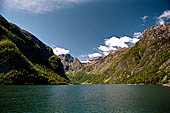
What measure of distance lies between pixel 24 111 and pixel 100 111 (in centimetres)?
2822

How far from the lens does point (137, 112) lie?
58250 mm

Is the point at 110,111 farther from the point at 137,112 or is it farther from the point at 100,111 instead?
the point at 137,112

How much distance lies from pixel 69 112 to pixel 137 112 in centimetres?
2480

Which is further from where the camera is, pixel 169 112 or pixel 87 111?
pixel 87 111

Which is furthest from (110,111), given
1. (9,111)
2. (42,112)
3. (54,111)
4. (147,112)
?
(9,111)

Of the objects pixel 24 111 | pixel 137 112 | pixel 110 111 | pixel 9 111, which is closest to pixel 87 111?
pixel 110 111

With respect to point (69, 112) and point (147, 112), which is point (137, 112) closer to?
point (147, 112)

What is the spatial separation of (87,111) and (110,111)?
8807mm

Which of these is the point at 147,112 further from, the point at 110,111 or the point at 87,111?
the point at 87,111

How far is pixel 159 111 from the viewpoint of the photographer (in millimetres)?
57562

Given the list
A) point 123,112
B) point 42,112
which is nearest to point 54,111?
point 42,112

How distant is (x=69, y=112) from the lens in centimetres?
5875

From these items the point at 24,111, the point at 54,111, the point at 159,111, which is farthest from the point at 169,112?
the point at 24,111

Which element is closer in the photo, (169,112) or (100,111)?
(169,112)
